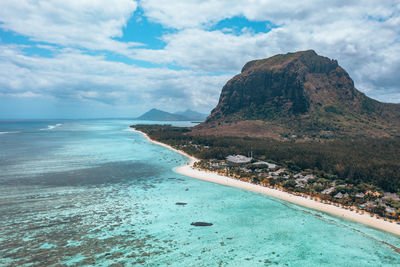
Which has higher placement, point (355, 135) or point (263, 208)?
point (355, 135)

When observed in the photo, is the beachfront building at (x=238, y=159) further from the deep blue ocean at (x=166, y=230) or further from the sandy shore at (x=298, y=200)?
the deep blue ocean at (x=166, y=230)

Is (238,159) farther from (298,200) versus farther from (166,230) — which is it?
(166,230)

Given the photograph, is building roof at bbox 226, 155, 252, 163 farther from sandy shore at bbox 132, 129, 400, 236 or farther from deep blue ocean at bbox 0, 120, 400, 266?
deep blue ocean at bbox 0, 120, 400, 266

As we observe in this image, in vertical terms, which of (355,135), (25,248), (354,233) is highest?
(355,135)

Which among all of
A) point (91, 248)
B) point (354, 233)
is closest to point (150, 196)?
point (91, 248)

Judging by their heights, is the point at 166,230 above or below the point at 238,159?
below

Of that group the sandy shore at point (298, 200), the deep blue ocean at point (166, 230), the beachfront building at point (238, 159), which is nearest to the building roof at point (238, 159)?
the beachfront building at point (238, 159)

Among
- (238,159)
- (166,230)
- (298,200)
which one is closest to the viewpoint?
(166,230)

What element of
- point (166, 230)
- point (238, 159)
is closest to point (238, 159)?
point (238, 159)

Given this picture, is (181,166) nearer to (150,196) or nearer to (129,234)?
(150,196)
